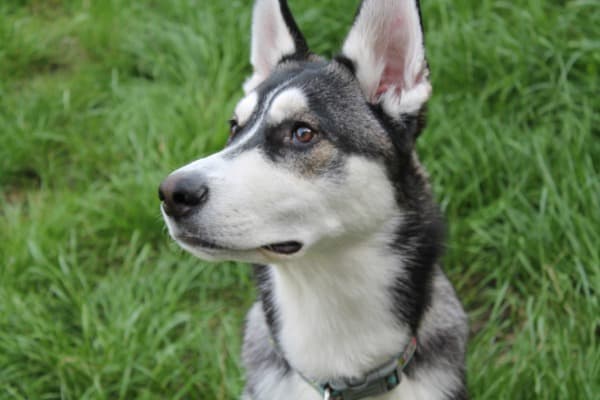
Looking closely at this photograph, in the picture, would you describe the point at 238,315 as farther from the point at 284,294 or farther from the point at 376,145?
the point at 376,145

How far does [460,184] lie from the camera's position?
3973 millimetres

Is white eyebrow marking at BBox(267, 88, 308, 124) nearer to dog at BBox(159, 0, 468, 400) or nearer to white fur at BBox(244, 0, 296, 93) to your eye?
dog at BBox(159, 0, 468, 400)

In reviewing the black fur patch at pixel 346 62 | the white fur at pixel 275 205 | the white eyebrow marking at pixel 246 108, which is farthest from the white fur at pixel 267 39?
the white fur at pixel 275 205

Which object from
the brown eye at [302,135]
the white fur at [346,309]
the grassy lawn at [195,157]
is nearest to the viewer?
the brown eye at [302,135]

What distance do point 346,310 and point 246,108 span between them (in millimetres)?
820

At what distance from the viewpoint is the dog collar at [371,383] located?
8.23 feet

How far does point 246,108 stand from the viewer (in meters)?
2.57

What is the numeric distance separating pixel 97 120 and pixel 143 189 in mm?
1056

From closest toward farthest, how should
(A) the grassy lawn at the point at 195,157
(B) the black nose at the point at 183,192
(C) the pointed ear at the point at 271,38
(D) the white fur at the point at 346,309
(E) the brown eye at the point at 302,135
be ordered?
1. (B) the black nose at the point at 183,192
2. (E) the brown eye at the point at 302,135
3. (D) the white fur at the point at 346,309
4. (C) the pointed ear at the point at 271,38
5. (A) the grassy lawn at the point at 195,157

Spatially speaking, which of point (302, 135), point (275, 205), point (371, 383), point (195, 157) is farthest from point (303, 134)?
point (195, 157)

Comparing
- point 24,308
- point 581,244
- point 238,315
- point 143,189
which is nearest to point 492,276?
point 581,244

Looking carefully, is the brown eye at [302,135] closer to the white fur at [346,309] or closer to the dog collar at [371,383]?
the white fur at [346,309]

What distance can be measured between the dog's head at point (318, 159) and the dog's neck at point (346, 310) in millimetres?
133

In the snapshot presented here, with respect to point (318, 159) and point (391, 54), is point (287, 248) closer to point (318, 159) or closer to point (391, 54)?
point (318, 159)
